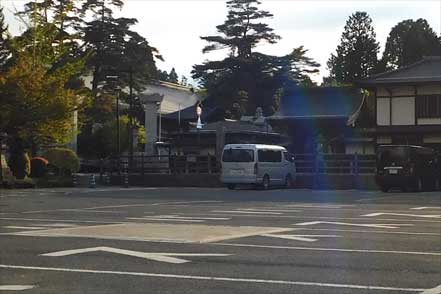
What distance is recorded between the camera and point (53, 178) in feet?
136

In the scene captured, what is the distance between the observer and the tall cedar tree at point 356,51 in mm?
81438

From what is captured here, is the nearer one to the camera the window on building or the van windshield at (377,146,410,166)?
the van windshield at (377,146,410,166)

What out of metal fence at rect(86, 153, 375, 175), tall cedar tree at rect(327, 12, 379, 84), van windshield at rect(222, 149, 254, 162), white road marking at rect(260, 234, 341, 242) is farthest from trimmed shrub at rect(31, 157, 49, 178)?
tall cedar tree at rect(327, 12, 379, 84)

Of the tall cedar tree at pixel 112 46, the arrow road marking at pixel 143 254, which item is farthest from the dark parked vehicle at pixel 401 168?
the tall cedar tree at pixel 112 46

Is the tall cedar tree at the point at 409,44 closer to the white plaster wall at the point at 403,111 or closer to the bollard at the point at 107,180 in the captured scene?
the white plaster wall at the point at 403,111

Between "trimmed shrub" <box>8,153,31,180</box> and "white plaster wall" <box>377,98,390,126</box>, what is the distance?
19.1 m

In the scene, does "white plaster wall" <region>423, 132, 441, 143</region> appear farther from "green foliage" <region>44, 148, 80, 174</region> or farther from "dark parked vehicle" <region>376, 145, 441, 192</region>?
"green foliage" <region>44, 148, 80, 174</region>

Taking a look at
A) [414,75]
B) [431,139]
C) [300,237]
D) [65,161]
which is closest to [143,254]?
[300,237]

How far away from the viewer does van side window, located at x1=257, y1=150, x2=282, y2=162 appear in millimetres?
34794

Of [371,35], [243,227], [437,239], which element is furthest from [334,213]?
[371,35]

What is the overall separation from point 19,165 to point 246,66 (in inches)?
1260

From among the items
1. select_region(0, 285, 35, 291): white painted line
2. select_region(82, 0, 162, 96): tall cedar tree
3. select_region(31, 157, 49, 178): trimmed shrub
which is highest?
select_region(82, 0, 162, 96): tall cedar tree

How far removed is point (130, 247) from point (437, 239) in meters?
5.18

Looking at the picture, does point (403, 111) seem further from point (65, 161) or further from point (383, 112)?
point (65, 161)
